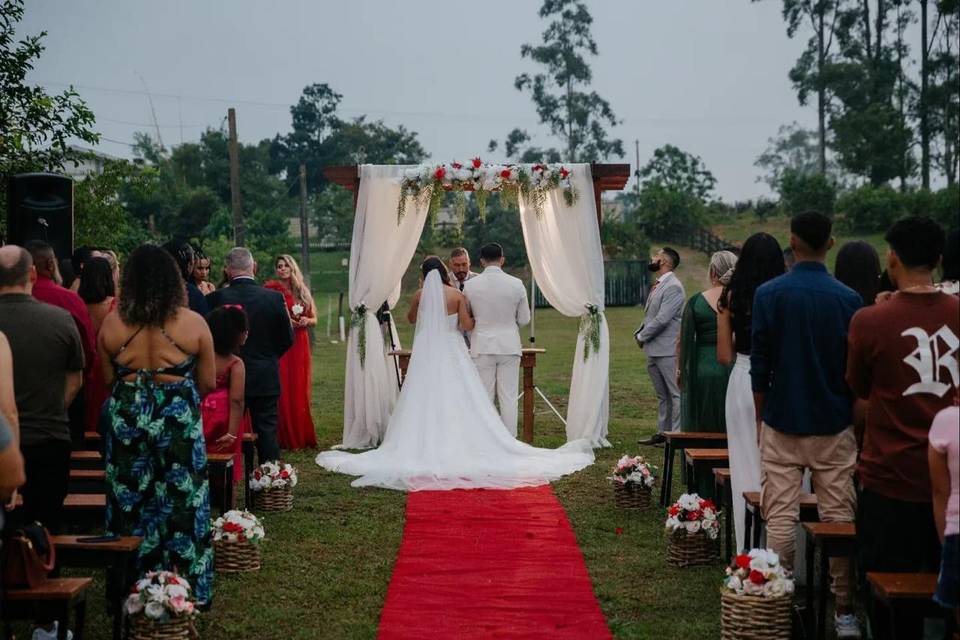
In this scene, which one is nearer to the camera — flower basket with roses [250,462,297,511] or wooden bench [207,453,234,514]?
wooden bench [207,453,234,514]

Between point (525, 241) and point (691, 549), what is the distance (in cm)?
591

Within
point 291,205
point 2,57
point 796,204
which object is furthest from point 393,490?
point 291,205

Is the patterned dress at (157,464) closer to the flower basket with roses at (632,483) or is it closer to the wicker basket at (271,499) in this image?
the wicker basket at (271,499)

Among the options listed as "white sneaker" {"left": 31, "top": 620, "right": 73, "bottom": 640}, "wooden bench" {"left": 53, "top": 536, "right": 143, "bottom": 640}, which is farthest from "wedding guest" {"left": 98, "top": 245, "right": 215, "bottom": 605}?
"white sneaker" {"left": 31, "top": 620, "right": 73, "bottom": 640}

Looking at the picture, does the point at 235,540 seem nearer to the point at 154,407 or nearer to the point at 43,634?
the point at 154,407

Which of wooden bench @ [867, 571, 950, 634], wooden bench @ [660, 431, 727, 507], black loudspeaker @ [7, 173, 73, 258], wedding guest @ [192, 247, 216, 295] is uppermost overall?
black loudspeaker @ [7, 173, 73, 258]

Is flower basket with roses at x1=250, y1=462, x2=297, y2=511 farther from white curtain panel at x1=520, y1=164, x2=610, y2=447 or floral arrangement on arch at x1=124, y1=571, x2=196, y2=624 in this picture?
white curtain panel at x1=520, y1=164, x2=610, y2=447

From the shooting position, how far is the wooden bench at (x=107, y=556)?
5059 millimetres

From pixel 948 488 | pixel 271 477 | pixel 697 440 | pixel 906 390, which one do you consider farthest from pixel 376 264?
pixel 948 488

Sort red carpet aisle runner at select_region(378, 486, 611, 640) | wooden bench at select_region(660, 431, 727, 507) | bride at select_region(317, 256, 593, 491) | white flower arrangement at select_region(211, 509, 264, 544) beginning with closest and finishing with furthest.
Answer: red carpet aisle runner at select_region(378, 486, 611, 640), white flower arrangement at select_region(211, 509, 264, 544), wooden bench at select_region(660, 431, 727, 507), bride at select_region(317, 256, 593, 491)

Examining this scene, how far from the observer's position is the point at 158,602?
4992mm

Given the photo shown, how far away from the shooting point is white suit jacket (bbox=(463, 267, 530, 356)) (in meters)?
11.6

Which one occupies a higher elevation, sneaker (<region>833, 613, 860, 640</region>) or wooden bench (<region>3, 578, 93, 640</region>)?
wooden bench (<region>3, 578, 93, 640</region>)

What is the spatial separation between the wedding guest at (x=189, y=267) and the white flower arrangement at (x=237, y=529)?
209cm
